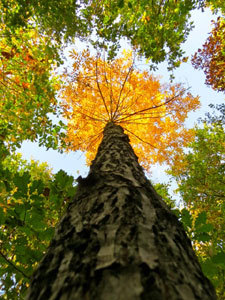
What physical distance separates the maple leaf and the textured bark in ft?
20.4

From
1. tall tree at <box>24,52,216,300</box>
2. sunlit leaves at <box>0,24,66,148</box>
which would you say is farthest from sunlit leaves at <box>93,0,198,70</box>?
tall tree at <box>24,52,216,300</box>

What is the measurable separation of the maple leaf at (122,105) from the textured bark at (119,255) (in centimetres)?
623

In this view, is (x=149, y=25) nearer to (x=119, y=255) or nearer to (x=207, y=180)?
(x=119, y=255)

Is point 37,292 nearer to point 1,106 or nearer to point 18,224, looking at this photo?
point 18,224

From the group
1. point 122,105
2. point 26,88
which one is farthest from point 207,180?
point 26,88

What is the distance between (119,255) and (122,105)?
7.60 m

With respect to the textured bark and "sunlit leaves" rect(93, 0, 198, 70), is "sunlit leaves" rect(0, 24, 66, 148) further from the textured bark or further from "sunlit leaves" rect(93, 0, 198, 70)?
the textured bark

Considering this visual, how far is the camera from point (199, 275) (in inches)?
35.5

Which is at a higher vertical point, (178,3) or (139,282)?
(178,3)

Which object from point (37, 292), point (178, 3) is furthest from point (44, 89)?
point (37, 292)

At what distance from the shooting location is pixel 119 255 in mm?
832

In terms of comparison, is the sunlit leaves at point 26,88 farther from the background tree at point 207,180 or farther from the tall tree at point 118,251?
the background tree at point 207,180

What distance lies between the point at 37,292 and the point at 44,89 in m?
5.37

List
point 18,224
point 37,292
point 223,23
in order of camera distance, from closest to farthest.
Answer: point 37,292
point 18,224
point 223,23
